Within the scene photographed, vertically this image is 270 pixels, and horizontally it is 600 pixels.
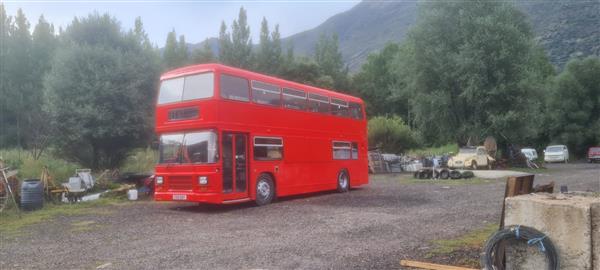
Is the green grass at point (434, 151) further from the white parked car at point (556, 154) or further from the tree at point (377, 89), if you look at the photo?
the tree at point (377, 89)

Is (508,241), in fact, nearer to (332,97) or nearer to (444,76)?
(332,97)

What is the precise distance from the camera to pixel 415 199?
14.6 metres

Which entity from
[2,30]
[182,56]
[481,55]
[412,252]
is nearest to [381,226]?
[412,252]

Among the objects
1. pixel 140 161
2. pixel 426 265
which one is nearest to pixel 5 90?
pixel 140 161

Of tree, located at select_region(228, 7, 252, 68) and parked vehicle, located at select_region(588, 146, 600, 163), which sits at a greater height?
tree, located at select_region(228, 7, 252, 68)

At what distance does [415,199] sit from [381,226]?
5.57 m

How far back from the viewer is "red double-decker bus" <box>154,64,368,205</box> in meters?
12.3

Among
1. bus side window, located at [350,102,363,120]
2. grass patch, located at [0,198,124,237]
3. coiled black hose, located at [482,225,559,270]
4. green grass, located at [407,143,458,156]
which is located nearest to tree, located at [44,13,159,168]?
grass patch, located at [0,198,124,237]

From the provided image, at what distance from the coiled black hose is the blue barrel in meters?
12.1

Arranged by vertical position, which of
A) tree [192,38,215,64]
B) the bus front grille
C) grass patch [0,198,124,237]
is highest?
tree [192,38,215,64]

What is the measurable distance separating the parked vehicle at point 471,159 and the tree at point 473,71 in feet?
8.36

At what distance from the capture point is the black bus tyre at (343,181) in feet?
59.3

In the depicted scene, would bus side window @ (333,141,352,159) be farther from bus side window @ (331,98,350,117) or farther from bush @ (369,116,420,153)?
bush @ (369,116,420,153)

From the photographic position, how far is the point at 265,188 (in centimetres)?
1411
